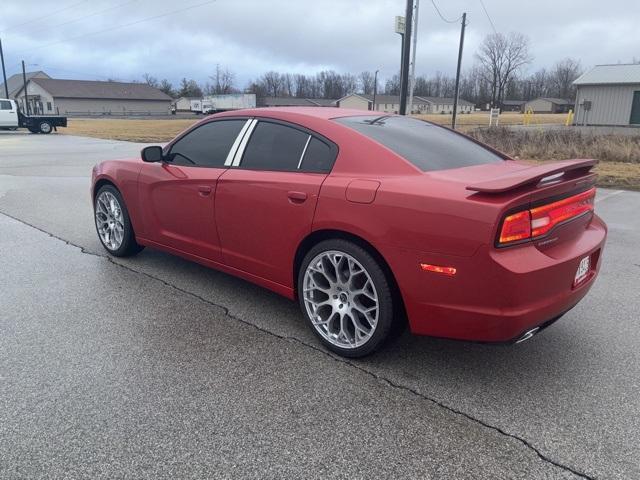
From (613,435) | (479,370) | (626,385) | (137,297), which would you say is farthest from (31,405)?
(626,385)

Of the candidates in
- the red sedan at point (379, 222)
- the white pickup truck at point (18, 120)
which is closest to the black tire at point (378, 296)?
the red sedan at point (379, 222)

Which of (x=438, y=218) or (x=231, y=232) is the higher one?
(x=438, y=218)

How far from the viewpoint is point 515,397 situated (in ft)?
9.36

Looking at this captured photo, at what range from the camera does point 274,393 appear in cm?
288

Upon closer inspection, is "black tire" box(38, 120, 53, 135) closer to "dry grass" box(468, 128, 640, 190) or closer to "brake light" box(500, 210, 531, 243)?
"dry grass" box(468, 128, 640, 190)

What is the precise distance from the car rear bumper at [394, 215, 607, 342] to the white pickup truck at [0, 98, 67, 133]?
34053 mm

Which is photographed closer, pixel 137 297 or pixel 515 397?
pixel 515 397

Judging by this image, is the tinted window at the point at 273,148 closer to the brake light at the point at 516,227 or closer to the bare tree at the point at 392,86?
the brake light at the point at 516,227

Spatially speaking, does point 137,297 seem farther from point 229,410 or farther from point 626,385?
point 626,385

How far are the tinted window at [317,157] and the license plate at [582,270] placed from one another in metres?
1.59

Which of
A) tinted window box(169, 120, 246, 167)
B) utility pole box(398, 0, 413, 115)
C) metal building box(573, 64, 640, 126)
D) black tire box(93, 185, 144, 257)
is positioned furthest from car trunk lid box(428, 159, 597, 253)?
metal building box(573, 64, 640, 126)

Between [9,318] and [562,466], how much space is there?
3.74 meters

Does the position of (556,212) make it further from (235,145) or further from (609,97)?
(609,97)

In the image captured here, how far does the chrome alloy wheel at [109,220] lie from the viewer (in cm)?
515
